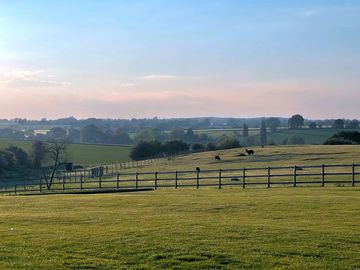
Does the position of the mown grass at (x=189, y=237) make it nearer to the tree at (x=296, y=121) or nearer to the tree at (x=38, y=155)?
the tree at (x=38, y=155)

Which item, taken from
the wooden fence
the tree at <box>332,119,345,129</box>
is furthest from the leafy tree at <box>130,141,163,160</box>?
the tree at <box>332,119,345,129</box>

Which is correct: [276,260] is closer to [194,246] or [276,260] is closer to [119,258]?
[194,246]

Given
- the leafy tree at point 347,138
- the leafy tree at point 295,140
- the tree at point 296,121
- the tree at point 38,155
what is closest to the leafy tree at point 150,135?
the leafy tree at point 295,140

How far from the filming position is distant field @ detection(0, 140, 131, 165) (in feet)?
377

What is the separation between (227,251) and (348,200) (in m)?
A: 11.7

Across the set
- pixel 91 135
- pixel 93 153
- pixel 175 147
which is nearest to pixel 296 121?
pixel 91 135

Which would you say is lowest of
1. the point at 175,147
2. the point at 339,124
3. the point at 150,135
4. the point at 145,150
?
the point at 145,150

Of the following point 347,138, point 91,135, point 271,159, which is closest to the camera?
point 271,159

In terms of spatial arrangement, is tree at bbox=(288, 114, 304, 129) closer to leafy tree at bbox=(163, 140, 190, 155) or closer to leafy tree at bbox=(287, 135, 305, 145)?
leafy tree at bbox=(287, 135, 305, 145)

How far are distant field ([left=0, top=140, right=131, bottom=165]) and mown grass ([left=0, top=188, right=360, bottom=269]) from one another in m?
87.7

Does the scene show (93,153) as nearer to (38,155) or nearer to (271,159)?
(38,155)

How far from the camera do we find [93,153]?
417ft

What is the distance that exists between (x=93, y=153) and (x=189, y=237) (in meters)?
114

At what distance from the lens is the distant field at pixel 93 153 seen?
377 ft
